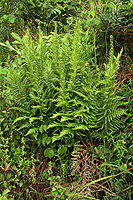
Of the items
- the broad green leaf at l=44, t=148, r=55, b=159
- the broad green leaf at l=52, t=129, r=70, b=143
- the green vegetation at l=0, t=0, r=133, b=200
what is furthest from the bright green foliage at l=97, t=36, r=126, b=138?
the broad green leaf at l=44, t=148, r=55, b=159

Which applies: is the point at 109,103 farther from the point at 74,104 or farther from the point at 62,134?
the point at 62,134

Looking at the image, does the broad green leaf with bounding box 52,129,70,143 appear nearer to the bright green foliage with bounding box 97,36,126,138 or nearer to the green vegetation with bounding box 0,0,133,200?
the green vegetation with bounding box 0,0,133,200

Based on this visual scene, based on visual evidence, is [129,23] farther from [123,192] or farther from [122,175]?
[123,192]

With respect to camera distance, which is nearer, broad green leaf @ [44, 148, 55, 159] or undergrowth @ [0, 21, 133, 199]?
undergrowth @ [0, 21, 133, 199]

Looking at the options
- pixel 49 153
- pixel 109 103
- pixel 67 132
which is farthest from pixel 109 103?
pixel 49 153

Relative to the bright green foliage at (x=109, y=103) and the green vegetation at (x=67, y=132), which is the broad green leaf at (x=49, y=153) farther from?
the bright green foliage at (x=109, y=103)

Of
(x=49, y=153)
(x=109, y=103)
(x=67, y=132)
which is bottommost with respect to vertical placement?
(x=49, y=153)

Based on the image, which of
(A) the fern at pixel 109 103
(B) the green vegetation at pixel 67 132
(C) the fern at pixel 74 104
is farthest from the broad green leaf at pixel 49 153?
(A) the fern at pixel 109 103

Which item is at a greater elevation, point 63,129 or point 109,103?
point 109,103

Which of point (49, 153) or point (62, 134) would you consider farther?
point (49, 153)

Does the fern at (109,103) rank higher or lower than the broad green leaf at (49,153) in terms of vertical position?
higher

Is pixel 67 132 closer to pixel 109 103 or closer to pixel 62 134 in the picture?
pixel 62 134

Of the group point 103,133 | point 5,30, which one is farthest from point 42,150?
point 5,30

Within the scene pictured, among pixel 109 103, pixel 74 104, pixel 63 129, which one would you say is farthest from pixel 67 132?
pixel 109 103
